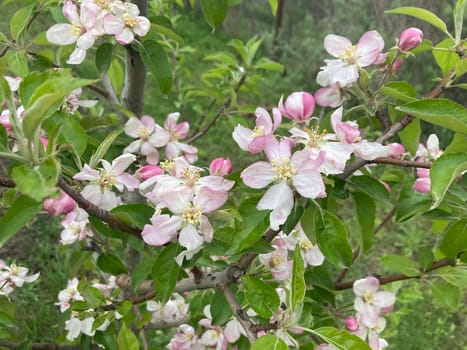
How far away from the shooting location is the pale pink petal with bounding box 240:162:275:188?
782mm

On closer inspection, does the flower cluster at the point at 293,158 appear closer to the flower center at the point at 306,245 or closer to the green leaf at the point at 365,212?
the green leaf at the point at 365,212

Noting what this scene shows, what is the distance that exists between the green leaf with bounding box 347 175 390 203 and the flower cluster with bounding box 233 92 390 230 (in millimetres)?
95

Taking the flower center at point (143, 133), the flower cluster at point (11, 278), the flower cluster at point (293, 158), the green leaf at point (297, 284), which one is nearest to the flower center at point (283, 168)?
the flower cluster at point (293, 158)

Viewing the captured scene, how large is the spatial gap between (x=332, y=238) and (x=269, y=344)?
0.20 m

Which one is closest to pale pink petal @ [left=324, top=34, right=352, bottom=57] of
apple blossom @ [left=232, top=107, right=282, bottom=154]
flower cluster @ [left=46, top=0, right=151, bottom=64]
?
apple blossom @ [left=232, top=107, right=282, bottom=154]

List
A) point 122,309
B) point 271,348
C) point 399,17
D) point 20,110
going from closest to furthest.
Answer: point 271,348, point 20,110, point 122,309, point 399,17

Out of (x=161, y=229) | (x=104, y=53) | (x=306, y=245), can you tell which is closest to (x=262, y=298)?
(x=161, y=229)

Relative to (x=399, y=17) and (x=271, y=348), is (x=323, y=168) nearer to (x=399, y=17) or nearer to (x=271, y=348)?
(x=271, y=348)

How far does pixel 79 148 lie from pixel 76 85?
0.33 metres

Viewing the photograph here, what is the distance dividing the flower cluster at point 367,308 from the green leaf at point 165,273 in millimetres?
436

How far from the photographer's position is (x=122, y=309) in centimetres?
107

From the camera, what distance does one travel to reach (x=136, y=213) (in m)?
0.87

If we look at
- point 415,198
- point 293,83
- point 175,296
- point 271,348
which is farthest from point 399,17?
point 271,348

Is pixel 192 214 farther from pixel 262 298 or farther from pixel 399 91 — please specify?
pixel 399 91
